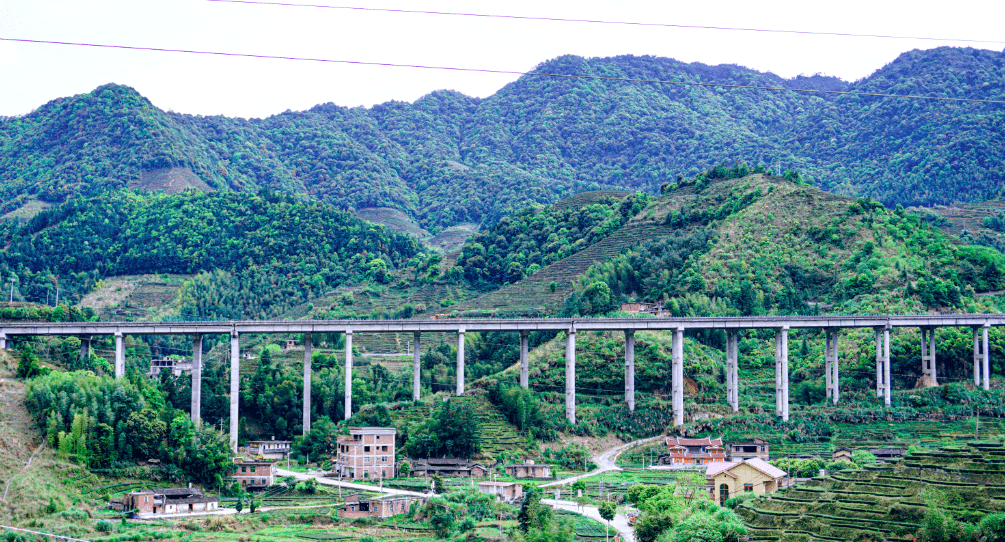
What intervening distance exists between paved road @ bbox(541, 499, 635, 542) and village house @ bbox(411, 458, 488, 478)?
7.63m

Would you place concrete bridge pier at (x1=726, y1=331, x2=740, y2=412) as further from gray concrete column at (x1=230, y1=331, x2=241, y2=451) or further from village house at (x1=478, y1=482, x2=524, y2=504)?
gray concrete column at (x1=230, y1=331, x2=241, y2=451)

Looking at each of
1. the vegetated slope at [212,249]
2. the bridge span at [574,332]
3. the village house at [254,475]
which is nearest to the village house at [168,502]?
the village house at [254,475]

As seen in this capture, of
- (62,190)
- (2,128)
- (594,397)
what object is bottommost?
(594,397)

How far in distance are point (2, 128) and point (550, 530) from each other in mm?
154929

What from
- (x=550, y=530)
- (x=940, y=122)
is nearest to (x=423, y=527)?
(x=550, y=530)

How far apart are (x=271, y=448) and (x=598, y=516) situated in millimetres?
25174

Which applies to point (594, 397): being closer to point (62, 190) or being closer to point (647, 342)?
point (647, 342)

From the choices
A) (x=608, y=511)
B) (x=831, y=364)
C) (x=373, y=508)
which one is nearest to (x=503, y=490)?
(x=373, y=508)

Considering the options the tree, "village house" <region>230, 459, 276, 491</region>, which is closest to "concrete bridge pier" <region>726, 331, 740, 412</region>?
the tree

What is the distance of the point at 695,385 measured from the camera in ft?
253

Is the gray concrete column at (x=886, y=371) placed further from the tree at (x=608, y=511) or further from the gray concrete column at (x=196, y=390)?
the gray concrete column at (x=196, y=390)

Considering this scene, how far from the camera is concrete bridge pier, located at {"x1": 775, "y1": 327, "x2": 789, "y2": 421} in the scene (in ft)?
242

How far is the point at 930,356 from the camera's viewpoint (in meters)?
80.7

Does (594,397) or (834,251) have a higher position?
(834,251)
